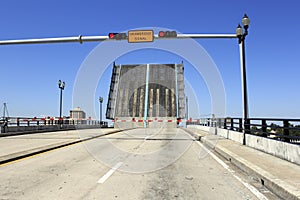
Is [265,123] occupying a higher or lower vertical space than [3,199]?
higher

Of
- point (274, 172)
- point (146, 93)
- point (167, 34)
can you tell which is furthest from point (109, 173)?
point (146, 93)

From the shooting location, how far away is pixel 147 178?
22.6 feet

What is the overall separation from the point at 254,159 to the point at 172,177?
10.4ft

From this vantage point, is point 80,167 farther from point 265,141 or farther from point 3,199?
point 265,141

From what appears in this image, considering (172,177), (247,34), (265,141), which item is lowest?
(172,177)

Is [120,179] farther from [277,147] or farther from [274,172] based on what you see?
[277,147]

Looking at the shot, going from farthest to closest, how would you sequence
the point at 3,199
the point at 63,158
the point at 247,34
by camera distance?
the point at 247,34 → the point at 63,158 → the point at 3,199

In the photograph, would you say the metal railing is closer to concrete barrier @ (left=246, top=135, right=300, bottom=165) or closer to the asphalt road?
the asphalt road

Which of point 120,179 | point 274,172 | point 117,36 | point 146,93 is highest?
point 117,36

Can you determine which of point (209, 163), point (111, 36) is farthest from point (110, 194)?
point (111, 36)

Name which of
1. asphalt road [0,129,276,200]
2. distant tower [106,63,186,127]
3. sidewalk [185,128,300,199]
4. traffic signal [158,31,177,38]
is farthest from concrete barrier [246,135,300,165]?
distant tower [106,63,186,127]

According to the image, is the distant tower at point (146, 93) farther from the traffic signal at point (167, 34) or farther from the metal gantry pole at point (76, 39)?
the traffic signal at point (167, 34)

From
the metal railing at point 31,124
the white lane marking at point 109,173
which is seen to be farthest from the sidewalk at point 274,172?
the metal railing at point 31,124

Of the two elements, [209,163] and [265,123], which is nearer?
[209,163]
